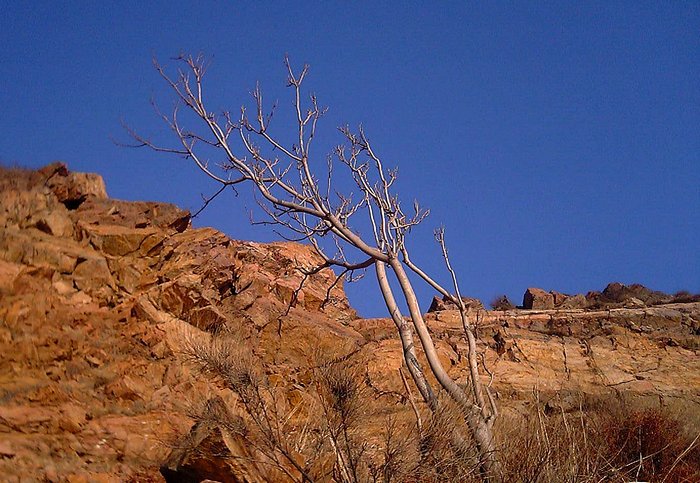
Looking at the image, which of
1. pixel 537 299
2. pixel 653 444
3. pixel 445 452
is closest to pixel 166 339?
pixel 445 452

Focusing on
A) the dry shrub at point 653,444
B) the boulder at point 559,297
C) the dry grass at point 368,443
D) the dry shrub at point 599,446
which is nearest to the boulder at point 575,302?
the boulder at point 559,297

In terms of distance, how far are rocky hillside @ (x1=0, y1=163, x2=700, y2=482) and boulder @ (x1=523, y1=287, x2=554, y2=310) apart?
4.11 m

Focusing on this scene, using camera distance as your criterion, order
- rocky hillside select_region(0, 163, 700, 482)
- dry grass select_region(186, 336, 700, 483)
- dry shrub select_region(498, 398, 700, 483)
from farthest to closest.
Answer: rocky hillside select_region(0, 163, 700, 482), dry shrub select_region(498, 398, 700, 483), dry grass select_region(186, 336, 700, 483)

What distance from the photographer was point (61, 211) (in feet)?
49.4

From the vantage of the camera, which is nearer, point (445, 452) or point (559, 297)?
point (445, 452)

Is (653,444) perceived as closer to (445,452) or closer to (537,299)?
(445,452)

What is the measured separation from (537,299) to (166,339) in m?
21.0

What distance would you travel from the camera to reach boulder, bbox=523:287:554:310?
98.1 feet

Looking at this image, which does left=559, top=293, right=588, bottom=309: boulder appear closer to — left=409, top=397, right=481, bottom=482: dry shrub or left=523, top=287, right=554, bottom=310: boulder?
left=523, top=287, right=554, bottom=310: boulder

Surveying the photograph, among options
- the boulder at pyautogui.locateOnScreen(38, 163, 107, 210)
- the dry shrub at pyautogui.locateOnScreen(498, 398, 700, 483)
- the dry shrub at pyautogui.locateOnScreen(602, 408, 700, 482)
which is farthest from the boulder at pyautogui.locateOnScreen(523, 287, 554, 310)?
the boulder at pyautogui.locateOnScreen(38, 163, 107, 210)

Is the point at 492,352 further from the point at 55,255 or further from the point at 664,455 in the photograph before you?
the point at 55,255

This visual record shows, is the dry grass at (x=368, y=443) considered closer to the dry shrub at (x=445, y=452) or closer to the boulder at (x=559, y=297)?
the dry shrub at (x=445, y=452)

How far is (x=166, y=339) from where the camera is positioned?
13.5 m

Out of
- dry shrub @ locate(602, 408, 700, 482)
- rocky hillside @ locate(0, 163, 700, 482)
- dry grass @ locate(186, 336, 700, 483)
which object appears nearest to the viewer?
dry grass @ locate(186, 336, 700, 483)
